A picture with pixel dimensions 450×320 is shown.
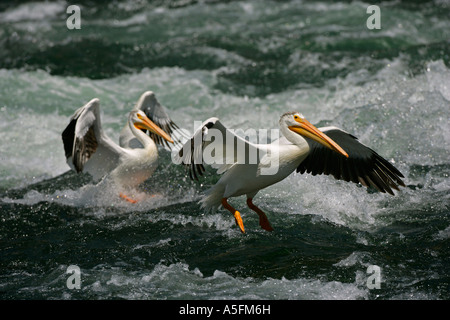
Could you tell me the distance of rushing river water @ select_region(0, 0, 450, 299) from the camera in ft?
18.4

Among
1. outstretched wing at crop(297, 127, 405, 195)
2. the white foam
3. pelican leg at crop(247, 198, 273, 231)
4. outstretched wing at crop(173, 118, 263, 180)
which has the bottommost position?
the white foam

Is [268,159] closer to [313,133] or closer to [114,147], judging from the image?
[313,133]

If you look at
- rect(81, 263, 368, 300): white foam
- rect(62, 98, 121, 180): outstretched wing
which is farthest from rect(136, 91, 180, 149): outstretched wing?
rect(81, 263, 368, 300): white foam

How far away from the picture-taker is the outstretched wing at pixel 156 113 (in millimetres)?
8609

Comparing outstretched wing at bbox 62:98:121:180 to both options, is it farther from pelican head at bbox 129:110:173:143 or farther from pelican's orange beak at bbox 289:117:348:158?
pelican's orange beak at bbox 289:117:348:158

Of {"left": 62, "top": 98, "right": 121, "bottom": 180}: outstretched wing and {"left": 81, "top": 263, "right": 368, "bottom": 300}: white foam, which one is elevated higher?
{"left": 62, "top": 98, "right": 121, "bottom": 180}: outstretched wing

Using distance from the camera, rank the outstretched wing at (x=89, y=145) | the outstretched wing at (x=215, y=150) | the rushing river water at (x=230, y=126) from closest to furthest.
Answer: the outstretched wing at (x=215, y=150), the rushing river water at (x=230, y=126), the outstretched wing at (x=89, y=145)

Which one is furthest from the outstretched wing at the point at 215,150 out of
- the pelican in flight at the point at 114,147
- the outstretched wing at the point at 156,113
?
the outstretched wing at the point at 156,113

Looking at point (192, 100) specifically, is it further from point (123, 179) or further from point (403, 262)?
point (403, 262)

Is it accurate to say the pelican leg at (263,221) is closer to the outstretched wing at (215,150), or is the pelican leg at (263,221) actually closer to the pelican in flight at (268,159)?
the pelican in flight at (268,159)

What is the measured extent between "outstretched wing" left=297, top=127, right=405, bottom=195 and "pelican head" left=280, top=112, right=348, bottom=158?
0.53 m

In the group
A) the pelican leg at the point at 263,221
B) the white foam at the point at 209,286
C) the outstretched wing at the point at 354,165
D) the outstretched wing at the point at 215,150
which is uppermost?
the outstretched wing at the point at 215,150
